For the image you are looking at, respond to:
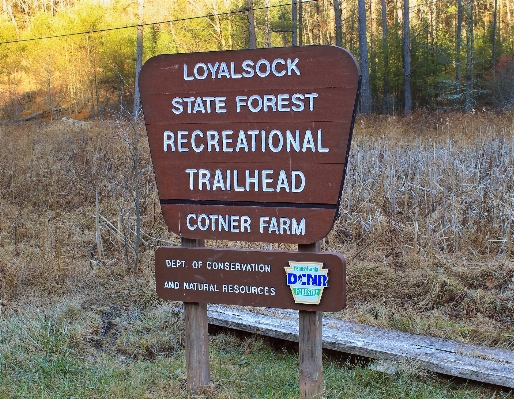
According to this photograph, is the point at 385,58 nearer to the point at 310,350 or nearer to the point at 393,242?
the point at 393,242

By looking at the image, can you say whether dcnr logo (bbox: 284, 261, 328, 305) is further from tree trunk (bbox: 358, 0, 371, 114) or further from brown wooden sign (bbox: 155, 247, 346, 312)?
tree trunk (bbox: 358, 0, 371, 114)

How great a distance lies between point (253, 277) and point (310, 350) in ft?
1.56

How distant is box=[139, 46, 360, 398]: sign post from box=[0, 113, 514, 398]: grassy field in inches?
26.9

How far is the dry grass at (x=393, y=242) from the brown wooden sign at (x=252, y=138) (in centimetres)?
197

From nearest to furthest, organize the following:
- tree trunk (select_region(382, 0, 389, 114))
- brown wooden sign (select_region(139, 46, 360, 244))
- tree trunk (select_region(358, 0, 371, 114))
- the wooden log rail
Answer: brown wooden sign (select_region(139, 46, 360, 244)) < the wooden log rail < tree trunk (select_region(358, 0, 371, 114)) < tree trunk (select_region(382, 0, 389, 114))

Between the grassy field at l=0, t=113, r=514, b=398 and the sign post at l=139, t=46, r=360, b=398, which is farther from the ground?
the sign post at l=139, t=46, r=360, b=398

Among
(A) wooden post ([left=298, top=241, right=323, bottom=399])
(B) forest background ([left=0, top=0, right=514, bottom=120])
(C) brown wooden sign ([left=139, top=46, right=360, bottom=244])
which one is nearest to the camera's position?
→ (C) brown wooden sign ([left=139, top=46, right=360, bottom=244])

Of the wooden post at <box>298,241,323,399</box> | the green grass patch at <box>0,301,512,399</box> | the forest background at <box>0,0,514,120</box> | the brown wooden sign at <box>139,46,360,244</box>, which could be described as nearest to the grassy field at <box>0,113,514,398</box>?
the green grass patch at <box>0,301,512,399</box>

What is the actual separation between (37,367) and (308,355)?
68.7 inches

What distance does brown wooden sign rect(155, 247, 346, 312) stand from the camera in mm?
2840

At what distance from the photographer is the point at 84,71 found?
92.6 feet

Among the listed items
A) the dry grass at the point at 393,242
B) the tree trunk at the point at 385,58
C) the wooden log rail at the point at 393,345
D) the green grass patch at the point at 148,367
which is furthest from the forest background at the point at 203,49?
the green grass patch at the point at 148,367

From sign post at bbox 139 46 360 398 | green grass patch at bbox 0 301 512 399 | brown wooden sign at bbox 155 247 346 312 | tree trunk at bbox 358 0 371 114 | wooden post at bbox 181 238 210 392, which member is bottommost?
green grass patch at bbox 0 301 512 399

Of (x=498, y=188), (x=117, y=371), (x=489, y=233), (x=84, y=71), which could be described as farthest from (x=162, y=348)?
(x=84, y=71)
